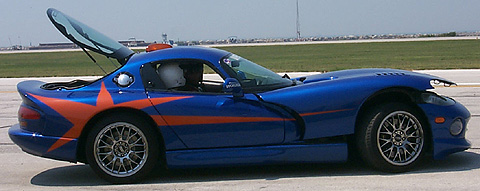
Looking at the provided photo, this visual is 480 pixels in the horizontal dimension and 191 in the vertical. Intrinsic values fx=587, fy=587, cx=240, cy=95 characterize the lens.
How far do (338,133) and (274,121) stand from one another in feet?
1.86

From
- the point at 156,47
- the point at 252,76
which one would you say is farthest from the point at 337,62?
the point at 252,76

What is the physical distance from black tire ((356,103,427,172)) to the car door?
0.75 metres

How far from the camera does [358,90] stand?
16.8ft

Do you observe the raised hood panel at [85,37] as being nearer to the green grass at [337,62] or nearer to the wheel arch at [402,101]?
the wheel arch at [402,101]

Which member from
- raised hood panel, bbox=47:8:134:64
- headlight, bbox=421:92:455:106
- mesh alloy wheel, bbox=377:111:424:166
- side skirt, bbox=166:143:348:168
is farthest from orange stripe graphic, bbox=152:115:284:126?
headlight, bbox=421:92:455:106

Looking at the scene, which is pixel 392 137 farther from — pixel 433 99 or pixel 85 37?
pixel 85 37

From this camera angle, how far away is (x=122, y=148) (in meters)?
5.16

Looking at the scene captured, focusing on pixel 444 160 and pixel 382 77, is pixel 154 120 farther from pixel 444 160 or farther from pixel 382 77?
pixel 444 160

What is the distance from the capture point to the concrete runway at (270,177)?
4.87m

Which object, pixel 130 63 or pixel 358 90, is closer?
pixel 358 90

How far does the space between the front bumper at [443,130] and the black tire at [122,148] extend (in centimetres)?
241

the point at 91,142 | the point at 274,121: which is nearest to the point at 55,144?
the point at 91,142

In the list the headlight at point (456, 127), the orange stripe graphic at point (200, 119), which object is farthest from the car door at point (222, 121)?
the headlight at point (456, 127)

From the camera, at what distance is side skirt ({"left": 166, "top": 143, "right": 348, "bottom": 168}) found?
5090mm
